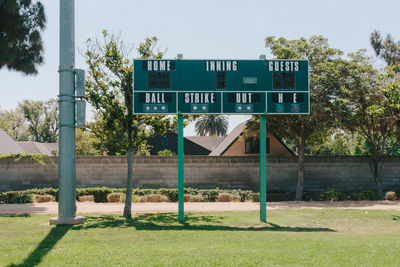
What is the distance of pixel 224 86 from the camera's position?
14.1 metres

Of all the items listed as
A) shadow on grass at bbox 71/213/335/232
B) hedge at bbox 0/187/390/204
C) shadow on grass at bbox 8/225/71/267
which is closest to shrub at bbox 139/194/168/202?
hedge at bbox 0/187/390/204

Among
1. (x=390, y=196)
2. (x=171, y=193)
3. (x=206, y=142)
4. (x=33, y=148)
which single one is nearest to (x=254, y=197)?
(x=171, y=193)

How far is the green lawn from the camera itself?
7.25 meters

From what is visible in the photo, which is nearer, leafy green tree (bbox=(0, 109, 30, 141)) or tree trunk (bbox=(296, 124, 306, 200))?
tree trunk (bbox=(296, 124, 306, 200))

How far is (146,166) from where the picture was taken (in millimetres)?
23047

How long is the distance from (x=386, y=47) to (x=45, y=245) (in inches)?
1253

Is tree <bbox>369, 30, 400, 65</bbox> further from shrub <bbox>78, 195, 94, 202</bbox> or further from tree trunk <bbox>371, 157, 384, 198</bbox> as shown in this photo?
shrub <bbox>78, 195, 94, 202</bbox>

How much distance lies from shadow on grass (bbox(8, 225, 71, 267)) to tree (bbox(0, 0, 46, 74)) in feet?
28.7

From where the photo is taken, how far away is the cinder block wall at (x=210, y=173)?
74.0 ft

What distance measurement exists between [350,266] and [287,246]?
68.8 inches

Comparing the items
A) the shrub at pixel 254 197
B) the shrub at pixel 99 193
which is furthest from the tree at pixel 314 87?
the shrub at pixel 99 193

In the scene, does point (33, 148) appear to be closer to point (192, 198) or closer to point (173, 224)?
point (192, 198)

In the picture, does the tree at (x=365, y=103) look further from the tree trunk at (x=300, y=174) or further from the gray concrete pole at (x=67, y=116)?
the gray concrete pole at (x=67, y=116)

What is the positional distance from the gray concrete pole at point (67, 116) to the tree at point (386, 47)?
88.7ft
